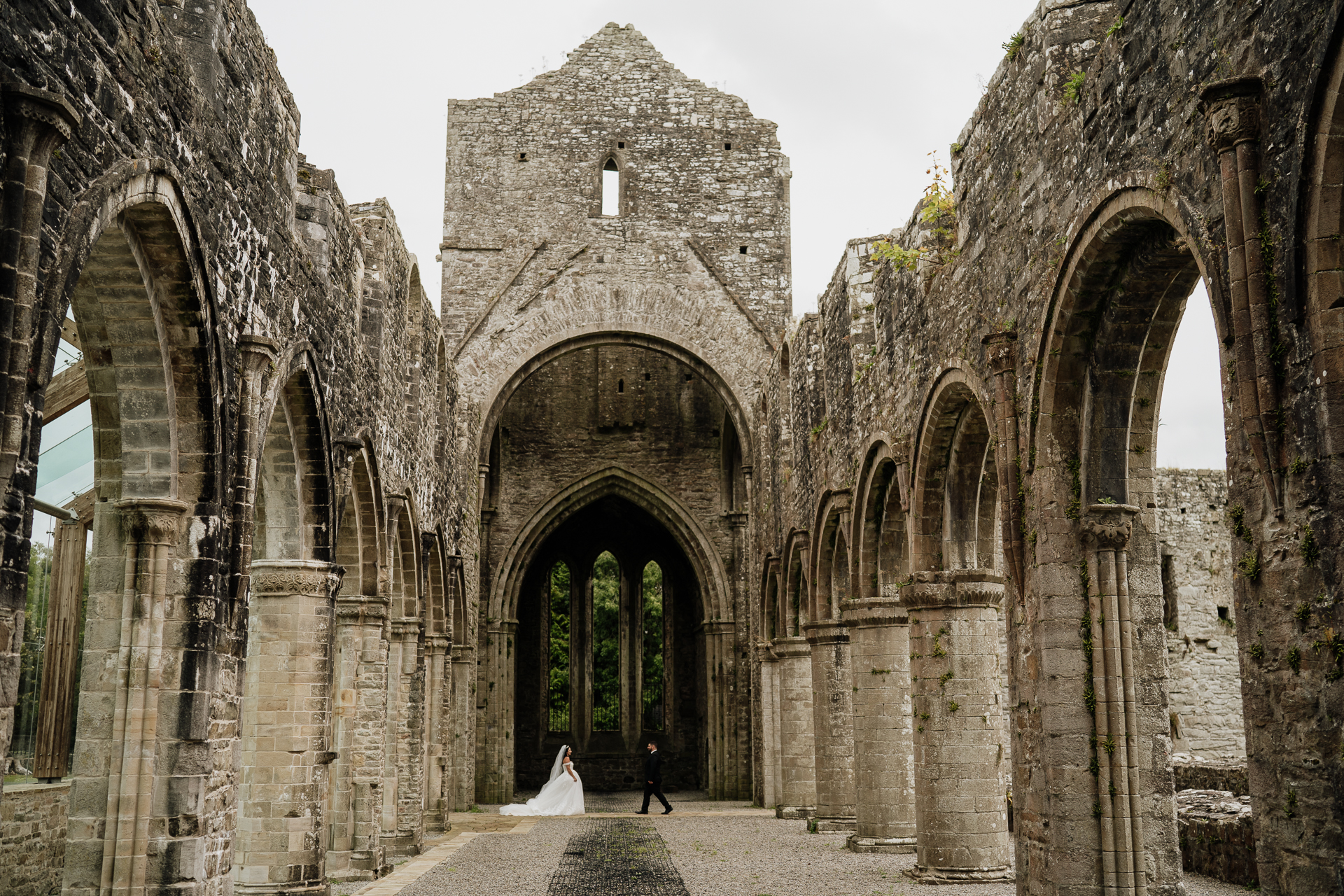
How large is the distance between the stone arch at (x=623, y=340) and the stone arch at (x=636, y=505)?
118 inches

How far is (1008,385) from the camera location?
24.8ft

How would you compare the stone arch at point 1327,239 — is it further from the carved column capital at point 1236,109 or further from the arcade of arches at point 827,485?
the carved column capital at point 1236,109

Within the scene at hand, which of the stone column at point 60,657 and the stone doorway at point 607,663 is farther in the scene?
the stone doorway at point 607,663

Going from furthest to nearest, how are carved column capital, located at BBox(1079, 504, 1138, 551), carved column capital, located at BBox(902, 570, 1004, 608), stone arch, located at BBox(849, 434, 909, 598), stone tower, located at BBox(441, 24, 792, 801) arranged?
1. stone tower, located at BBox(441, 24, 792, 801)
2. stone arch, located at BBox(849, 434, 909, 598)
3. carved column capital, located at BBox(902, 570, 1004, 608)
4. carved column capital, located at BBox(1079, 504, 1138, 551)

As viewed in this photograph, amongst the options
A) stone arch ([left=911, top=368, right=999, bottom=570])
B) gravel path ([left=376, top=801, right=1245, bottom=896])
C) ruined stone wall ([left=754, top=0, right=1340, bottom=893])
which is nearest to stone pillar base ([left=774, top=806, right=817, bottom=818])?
gravel path ([left=376, top=801, right=1245, bottom=896])

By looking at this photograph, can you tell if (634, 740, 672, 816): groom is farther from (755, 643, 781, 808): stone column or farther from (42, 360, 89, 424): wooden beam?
(42, 360, 89, 424): wooden beam

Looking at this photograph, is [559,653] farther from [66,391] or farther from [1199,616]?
[66,391]

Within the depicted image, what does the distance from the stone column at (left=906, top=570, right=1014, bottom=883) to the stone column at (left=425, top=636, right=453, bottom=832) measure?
7880 millimetres

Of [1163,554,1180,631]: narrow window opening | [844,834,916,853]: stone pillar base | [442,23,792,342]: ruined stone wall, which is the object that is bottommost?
[844,834,916,853]: stone pillar base

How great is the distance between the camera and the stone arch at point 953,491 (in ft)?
31.2

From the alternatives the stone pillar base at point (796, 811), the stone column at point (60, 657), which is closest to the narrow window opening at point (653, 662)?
the stone pillar base at point (796, 811)

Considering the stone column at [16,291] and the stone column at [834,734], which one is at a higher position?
the stone column at [16,291]

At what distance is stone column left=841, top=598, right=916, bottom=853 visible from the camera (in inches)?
447

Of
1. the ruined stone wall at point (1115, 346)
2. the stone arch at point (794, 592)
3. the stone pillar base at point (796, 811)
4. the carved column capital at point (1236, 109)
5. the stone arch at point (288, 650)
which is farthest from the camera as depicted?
the stone pillar base at point (796, 811)
